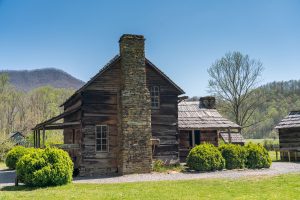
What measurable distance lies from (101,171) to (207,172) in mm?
6282

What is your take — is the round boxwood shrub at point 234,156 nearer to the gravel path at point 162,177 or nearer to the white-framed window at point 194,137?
the gravel path at point 162,177

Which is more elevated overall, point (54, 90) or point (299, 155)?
point (54, 90)

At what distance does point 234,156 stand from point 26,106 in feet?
203

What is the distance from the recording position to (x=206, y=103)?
30.3 m

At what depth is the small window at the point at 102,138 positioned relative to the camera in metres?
21.6

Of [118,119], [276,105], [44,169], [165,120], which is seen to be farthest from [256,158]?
[276,105]

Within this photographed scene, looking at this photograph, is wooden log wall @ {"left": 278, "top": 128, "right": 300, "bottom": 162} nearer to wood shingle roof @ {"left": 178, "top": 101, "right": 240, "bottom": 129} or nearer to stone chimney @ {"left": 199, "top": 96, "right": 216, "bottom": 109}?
wood shingle roof @ {"left": 178, "top": 101, "right": 240, "bottom": 129}

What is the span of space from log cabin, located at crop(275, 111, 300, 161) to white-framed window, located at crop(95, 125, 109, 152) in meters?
15.0

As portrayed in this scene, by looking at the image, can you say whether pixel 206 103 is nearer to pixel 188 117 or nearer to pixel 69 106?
pixel 188 117

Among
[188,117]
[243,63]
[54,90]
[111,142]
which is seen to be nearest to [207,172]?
[111,142]


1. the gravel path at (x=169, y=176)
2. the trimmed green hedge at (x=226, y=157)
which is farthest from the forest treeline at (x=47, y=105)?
the gravel path at (x=169, y=176)

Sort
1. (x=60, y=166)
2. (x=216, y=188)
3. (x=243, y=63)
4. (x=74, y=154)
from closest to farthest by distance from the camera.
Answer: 1. (x=216, y=188)
2. (x=60, y=166)
3. (x=74, y=154)
4. (x=243, y=63)

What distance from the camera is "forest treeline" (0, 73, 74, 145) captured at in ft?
218

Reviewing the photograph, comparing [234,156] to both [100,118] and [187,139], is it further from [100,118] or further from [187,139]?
[100,118]
